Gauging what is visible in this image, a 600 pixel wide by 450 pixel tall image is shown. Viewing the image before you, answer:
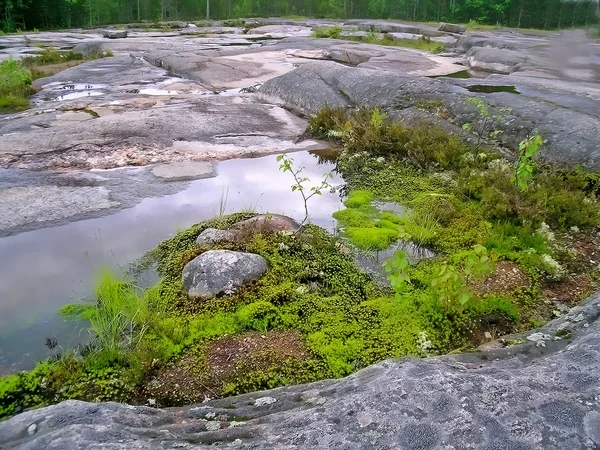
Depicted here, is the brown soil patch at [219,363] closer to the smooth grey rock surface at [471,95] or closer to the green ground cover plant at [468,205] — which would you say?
the green ground cover plant at [468,205]

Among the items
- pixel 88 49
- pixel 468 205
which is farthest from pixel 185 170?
pixel 88 49

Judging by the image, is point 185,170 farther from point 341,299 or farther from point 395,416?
point 395,416

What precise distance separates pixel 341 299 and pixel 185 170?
4.40m

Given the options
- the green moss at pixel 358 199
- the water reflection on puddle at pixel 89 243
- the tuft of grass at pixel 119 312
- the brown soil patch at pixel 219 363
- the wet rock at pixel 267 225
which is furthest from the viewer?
the green moss at pixel 358 199

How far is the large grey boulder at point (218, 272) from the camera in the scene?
15.6 ft

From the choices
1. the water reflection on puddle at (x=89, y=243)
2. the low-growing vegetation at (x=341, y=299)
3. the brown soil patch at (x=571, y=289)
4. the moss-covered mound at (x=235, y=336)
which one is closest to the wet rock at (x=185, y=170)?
the water reflection on puddle at (x=89, y=243)

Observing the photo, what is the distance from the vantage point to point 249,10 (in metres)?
77.5

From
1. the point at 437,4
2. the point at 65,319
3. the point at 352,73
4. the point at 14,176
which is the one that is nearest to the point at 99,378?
the point at 65,319

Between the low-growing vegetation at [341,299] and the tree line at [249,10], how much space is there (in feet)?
112

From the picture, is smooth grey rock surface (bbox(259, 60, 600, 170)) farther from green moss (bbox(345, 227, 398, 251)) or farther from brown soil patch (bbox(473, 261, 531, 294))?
green moss (bbox(345, 227, 398, 251))

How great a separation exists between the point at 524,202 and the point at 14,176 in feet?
25.5

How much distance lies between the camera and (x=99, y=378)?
3.77 meters

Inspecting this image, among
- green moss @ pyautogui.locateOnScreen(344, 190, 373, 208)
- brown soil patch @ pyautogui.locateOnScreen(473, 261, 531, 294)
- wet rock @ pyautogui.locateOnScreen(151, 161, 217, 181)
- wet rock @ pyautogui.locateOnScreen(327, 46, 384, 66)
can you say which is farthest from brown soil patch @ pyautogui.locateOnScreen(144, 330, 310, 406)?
wet rock @ pyautogui.locateOnScreen(327, 46, 384, 66)

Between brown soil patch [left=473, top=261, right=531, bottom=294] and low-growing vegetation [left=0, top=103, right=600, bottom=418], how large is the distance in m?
0.02
